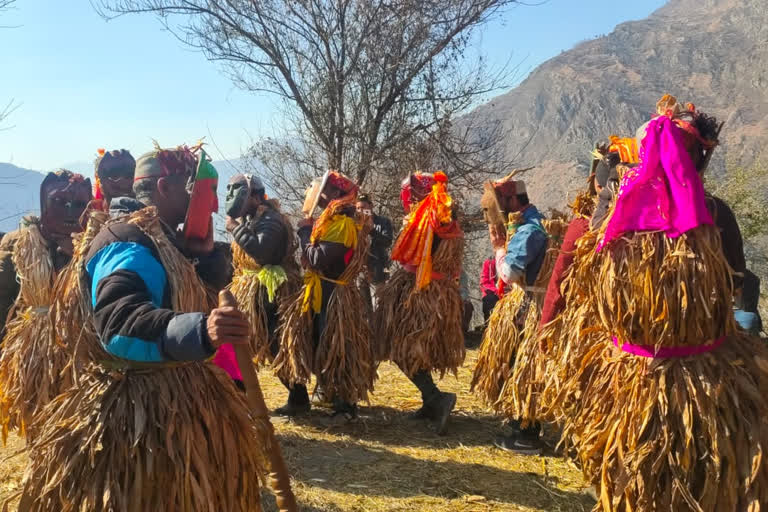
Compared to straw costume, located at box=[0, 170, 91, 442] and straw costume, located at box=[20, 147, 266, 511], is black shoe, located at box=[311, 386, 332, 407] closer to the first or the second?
straw costume, located at box=[0, 170, 91, 442]

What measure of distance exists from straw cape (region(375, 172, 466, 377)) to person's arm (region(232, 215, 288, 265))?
1043 millimetres

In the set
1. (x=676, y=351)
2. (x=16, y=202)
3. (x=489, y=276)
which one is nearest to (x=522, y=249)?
(x=676, y=351)

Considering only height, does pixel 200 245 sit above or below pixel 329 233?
below

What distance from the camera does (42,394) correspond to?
395 centimetres

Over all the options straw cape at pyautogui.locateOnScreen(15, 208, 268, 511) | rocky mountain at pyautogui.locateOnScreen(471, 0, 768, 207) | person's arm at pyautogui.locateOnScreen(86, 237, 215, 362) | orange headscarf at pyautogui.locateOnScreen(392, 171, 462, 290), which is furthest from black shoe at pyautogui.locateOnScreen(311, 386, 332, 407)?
rocky mountain at pyautogui.locateOnScreen(471, 0, 768, 207)

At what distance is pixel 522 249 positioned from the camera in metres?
4.13

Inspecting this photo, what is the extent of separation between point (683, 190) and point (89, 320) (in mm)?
2337

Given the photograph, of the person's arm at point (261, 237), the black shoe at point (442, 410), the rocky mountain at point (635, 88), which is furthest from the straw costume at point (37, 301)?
the rocky mountain at point (635, 88)

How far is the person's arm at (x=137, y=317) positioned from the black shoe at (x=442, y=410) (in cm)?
336

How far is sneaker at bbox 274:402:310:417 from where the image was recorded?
5.20m

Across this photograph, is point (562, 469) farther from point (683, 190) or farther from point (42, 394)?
point (42, 394)

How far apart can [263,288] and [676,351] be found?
3525 mm

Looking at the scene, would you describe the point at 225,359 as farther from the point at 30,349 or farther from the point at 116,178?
the point at 30,349

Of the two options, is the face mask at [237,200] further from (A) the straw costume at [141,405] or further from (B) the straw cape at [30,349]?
(A) the straw costume at [141,405]
